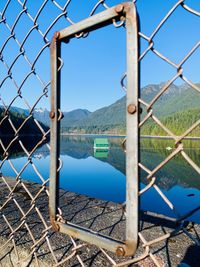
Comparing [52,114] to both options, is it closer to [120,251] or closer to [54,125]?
[54,125]

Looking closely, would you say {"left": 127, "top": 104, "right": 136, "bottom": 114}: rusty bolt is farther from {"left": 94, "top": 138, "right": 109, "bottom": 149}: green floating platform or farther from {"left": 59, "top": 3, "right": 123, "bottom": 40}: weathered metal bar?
{"left": 94, "top": 138, "right": 109, "bottom": 149}: green floating platform

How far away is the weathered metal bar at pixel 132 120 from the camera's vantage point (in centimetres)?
73

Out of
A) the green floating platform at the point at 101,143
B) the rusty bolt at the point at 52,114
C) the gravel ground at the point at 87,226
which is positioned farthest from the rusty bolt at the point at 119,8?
the green floating platform at the point at 101,143

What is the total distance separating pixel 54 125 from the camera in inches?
38.5

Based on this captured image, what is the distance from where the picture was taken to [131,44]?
0.74 m

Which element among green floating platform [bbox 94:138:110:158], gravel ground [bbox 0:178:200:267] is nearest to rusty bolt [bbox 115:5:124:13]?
gravel ground [bbox 0:178:200:267]

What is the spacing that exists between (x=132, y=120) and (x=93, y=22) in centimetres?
36

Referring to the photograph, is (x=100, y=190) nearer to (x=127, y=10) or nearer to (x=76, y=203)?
(x=76, y=203)

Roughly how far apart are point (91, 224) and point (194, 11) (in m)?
1.35

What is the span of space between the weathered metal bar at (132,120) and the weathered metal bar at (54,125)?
1.09 ft

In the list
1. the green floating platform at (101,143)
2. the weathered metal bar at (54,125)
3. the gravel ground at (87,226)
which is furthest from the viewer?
→ the green floating platform at (101,143)

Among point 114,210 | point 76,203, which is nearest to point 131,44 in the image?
point 114,210

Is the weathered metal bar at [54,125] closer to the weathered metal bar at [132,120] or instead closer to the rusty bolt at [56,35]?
the rusty bolt at [56,35]

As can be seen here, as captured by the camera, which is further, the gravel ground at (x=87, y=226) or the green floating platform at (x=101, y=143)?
the green floating platform at (x=101, y=143)
